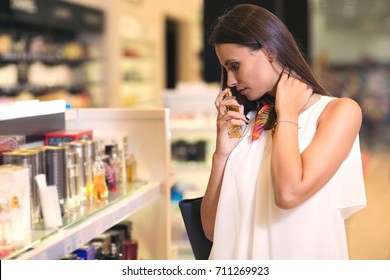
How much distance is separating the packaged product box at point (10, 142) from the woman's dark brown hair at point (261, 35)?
0.68 meters

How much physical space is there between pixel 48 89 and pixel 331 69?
24.6 feet

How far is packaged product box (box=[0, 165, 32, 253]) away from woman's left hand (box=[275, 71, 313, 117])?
0.64 meters

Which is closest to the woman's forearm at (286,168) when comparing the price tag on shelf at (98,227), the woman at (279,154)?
the woman at (279,154)

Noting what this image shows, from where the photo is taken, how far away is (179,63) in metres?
14.2

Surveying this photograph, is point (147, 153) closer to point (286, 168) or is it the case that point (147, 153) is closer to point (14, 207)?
point (14, 207)

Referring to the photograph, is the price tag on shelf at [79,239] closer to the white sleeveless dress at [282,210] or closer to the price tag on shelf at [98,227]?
the price tag on shelf at [98,227]

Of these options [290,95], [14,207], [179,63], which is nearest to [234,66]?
[290,95]

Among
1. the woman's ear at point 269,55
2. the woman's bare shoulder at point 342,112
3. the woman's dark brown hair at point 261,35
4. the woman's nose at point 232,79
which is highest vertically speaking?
the woman's dark brown hair at point 261,35

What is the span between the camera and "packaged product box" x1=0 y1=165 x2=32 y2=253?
66.7 inches

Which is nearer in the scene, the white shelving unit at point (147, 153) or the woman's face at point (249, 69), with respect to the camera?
the woman's face at point (249, 69)

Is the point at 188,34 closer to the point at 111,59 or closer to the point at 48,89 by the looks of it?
the point at 111,59

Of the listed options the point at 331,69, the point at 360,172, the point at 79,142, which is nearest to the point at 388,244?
the point at 360,172

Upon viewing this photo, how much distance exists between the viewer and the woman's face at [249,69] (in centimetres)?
167

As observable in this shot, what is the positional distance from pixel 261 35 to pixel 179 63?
41.5ft
